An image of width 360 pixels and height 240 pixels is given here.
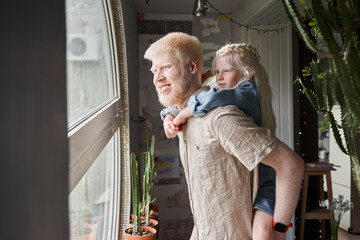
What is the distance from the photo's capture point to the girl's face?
1349 millimetres

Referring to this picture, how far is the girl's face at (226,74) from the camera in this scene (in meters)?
1.35

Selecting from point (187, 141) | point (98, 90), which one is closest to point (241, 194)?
point (187, 141)

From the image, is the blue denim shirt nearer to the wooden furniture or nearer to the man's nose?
the man's nose

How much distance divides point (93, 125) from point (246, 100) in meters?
0.76

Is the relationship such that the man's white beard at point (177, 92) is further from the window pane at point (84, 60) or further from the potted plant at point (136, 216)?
the potted plant at point (136, 216)

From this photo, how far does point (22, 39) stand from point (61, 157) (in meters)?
0.21

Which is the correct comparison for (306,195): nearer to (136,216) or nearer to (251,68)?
(136,216)

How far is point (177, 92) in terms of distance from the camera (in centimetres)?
123

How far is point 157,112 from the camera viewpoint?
505 centimetres

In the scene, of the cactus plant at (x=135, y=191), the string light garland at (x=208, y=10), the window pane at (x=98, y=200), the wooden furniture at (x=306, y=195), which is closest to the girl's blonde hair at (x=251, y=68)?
the window pane at (x=98, y=200)

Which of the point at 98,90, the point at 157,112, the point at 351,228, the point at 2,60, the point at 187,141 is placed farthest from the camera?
the point at 351,228

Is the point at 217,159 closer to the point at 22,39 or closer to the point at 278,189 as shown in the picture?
the point at 278,189

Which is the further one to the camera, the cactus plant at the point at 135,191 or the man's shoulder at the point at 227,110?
the cactus plant at the point at 135,191

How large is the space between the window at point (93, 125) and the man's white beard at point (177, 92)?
0.32 m
